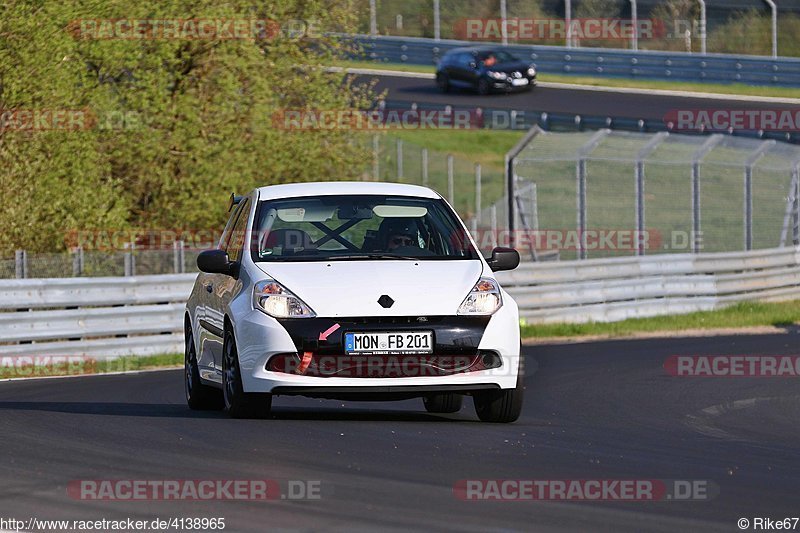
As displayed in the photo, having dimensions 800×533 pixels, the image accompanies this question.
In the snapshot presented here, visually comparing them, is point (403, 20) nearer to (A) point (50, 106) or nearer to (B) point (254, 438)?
(A) point (50, 106)

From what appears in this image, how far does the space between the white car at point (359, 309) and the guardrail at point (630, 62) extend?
29.2 m

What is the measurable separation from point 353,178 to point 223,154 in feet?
12.3

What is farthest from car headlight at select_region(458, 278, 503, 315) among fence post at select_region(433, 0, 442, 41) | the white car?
fence post at select_region(433, 0, 442, 41)

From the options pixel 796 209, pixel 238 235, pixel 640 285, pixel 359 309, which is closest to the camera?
pixel 359 309

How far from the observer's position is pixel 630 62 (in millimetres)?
46156

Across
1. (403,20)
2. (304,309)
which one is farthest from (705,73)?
(304,309)

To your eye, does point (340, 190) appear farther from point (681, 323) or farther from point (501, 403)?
point (681, 323)

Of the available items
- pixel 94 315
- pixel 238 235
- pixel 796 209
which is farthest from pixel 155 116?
pixel 238 235

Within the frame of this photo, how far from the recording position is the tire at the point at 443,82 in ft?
155

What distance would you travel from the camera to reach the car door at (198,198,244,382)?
1097 cm

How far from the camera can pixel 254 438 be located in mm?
9312

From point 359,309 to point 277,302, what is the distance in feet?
1.74

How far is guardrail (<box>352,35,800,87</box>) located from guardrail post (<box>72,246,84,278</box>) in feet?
68.2

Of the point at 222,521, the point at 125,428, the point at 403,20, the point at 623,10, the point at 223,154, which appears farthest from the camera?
the point at 403,20
